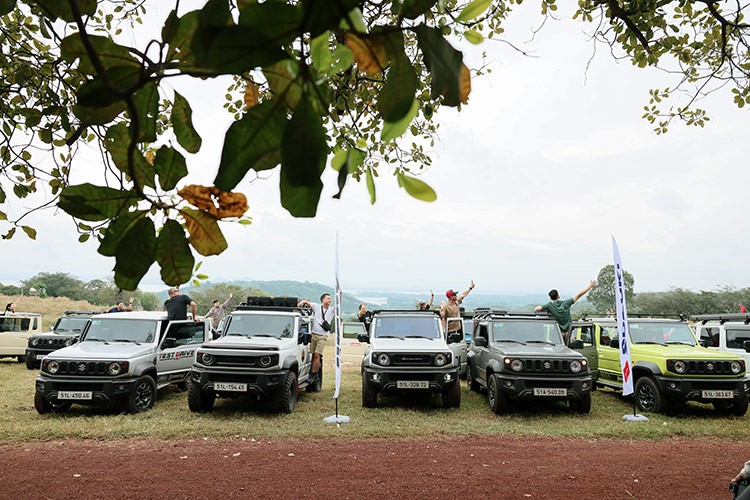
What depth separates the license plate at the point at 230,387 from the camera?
28.4 ft

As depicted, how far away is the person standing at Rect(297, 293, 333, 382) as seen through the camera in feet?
36.3

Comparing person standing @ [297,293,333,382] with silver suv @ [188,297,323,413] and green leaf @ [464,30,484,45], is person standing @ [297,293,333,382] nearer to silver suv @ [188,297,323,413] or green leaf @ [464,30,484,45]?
silver suv @ [188,297,323,413]

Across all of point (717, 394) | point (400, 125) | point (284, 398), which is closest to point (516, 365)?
point (717, 394)

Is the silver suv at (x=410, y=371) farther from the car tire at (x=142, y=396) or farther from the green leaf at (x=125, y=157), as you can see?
the green leaf at (x=125, y=157)

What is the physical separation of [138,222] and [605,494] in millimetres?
5766

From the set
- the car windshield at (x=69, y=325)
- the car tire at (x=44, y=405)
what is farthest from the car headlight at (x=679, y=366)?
the car windshield at (x=69, y=325)

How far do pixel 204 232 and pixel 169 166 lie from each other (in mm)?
153

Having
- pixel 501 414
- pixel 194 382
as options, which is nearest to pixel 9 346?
pixel 194 382

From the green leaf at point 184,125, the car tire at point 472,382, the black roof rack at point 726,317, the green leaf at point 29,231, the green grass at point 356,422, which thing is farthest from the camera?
the car tire at point 472,382

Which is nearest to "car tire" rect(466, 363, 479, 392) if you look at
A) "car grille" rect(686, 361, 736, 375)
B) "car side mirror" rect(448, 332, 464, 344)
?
"car side mirror" rect(448, 332, 464, 344)

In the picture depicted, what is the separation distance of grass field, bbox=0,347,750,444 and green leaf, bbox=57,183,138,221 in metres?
7.04

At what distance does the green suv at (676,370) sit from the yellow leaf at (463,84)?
9.44 meters

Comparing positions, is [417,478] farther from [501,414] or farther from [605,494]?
[501,414]

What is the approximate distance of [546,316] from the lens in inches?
412
